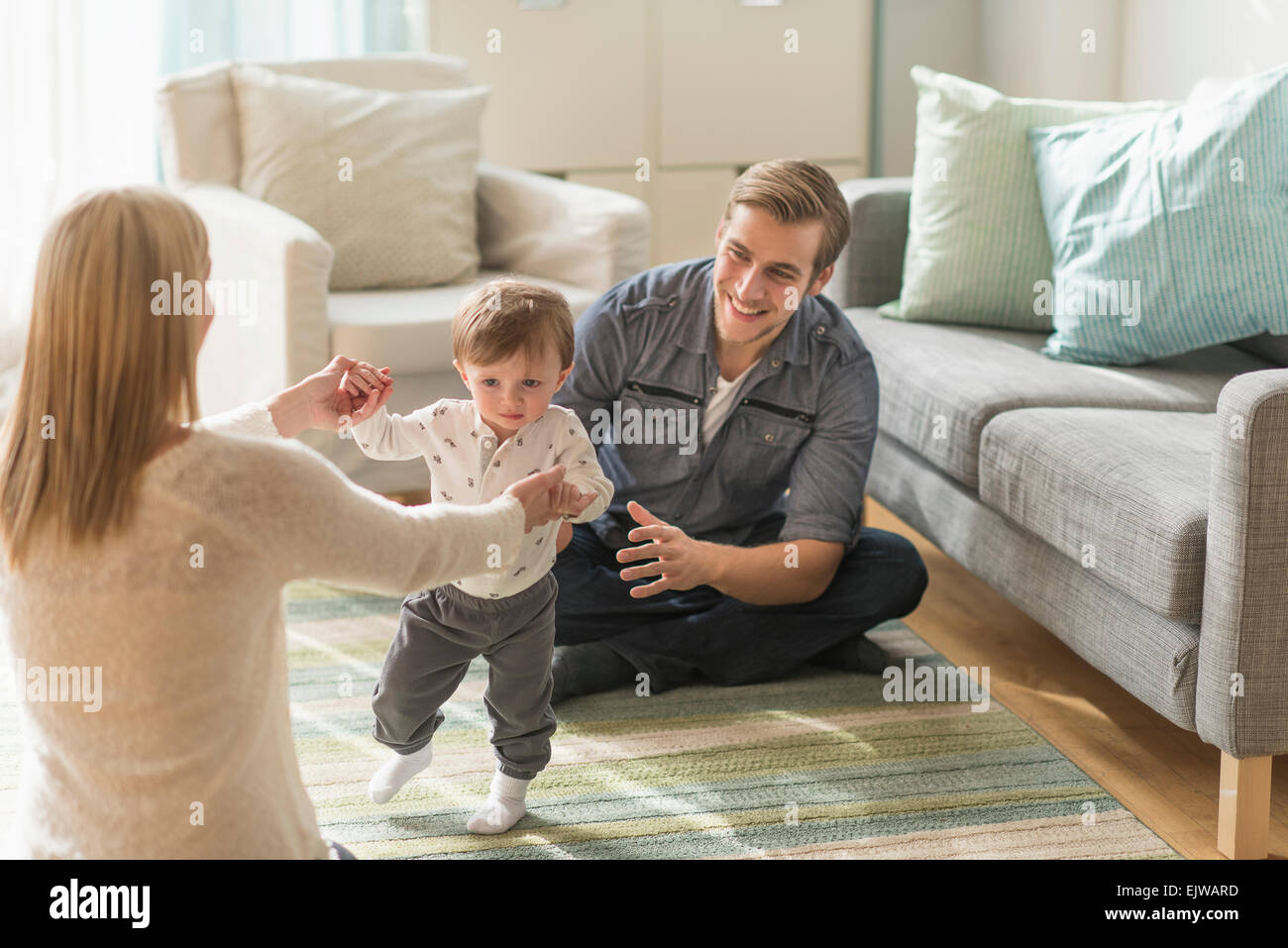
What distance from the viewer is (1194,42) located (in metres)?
3.08

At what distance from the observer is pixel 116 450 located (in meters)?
1.00

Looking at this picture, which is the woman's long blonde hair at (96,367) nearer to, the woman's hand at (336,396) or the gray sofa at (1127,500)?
the woman's hand at (336,396)

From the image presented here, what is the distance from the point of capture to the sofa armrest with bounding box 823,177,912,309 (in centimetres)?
272

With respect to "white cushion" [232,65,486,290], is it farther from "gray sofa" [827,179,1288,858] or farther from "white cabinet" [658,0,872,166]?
"white cabinet" [658,0,872,166]

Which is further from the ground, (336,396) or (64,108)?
(64,108)

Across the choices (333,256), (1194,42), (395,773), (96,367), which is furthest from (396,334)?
(1194,42)

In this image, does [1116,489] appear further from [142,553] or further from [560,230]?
[560,230]

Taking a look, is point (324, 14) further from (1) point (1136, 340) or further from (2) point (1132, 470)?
(2) point (1132, 470)

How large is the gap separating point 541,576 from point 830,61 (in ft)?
8.77

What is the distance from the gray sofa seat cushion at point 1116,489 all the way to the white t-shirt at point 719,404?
39 cm

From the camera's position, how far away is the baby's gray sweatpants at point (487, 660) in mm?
1563

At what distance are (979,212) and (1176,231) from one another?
0.38m

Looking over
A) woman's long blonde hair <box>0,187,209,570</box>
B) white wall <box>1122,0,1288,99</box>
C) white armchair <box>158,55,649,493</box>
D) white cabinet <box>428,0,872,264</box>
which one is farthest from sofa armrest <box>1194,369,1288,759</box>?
white cabinet <box>428,0,872,264</box>

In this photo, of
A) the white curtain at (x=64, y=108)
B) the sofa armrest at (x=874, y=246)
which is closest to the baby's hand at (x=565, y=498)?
the sofa armrest at (x=874, y=246)
